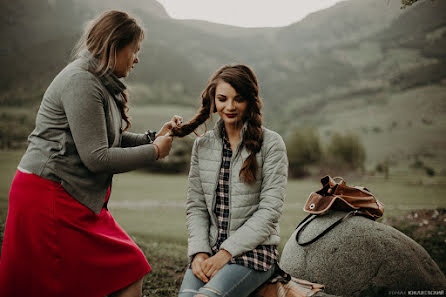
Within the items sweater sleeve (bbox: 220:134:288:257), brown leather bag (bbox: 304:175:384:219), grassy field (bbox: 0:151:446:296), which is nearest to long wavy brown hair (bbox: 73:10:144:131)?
sweater sleeve (bbox: 220:134:288:257)

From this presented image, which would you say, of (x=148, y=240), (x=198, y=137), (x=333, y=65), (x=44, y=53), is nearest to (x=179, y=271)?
(x=148, y=240)

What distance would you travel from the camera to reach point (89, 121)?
6.47 feet

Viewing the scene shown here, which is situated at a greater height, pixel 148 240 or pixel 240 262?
pixel 240 262

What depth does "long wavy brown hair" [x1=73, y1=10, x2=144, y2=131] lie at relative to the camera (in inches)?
83.1

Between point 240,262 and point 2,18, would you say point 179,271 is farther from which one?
point 2,18

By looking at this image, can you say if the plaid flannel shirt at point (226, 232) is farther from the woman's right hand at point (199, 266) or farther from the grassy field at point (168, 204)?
the grassy field at point (168, 204)

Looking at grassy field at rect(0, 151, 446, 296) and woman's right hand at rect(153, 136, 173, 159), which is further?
grassy field at rect(0, 151, 446, 296)

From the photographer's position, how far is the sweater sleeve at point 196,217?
7.86ft

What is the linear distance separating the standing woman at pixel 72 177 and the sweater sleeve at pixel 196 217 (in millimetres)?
475

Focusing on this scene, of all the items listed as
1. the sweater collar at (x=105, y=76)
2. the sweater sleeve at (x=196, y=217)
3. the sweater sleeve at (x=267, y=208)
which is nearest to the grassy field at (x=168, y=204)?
the sweater sleeve at (x=196, y=217)

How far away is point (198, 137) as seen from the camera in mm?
2680

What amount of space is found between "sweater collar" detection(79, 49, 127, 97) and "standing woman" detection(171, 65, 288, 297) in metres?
0.59

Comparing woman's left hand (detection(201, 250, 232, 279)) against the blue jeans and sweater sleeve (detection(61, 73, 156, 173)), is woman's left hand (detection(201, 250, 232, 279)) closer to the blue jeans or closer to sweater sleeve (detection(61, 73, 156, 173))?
the blue jeans

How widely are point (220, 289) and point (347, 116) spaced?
1344 centimetres
